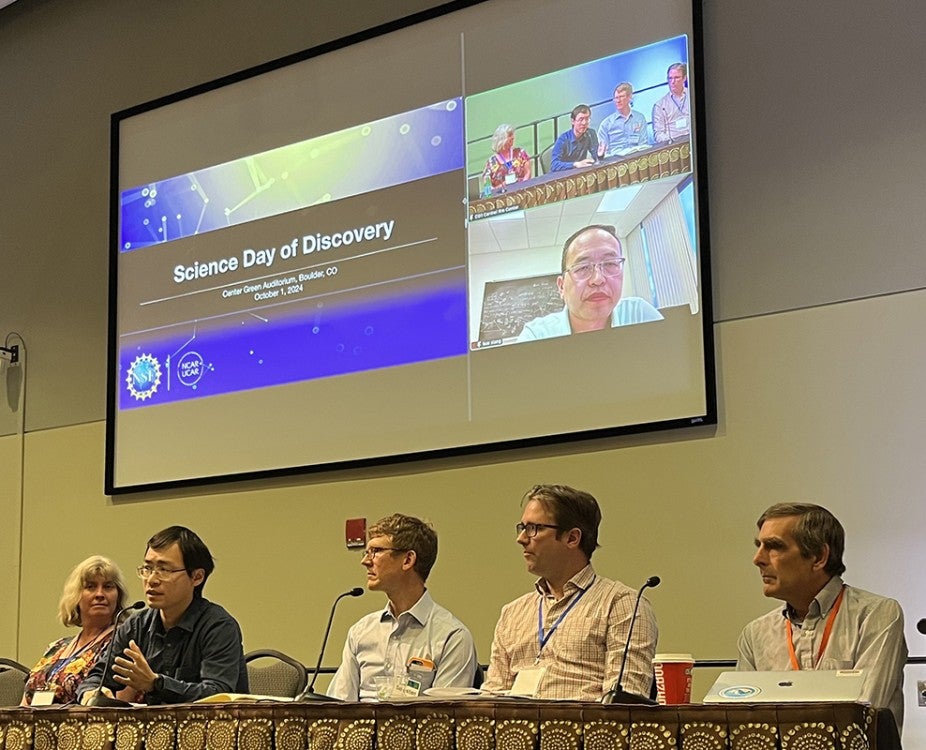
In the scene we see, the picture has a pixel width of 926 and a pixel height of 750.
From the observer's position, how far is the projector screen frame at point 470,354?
3.80 m

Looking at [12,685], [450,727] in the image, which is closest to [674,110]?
[450,727]

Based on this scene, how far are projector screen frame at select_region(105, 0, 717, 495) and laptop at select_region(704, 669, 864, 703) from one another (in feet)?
5.58

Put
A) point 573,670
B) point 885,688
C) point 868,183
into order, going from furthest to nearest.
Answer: point 868,183, point 573,670, point 885,688

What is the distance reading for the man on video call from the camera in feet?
13.5

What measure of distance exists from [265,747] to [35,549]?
3.56 m

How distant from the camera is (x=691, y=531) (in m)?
3.78

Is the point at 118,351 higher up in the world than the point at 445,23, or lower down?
lower down

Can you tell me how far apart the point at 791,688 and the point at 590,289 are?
7.20 ft

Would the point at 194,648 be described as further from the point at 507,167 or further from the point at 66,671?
the point at 507,167

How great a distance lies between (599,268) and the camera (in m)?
4.05

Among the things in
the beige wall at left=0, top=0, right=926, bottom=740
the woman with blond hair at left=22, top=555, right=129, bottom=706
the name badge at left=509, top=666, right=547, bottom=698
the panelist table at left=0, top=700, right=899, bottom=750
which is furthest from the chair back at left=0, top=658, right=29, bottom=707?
the name badge at left=509, top=666, right=547, bottom=698

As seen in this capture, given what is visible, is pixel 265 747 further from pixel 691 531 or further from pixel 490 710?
pixel 691 531

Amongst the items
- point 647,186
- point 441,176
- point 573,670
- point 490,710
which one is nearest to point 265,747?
point 490,710

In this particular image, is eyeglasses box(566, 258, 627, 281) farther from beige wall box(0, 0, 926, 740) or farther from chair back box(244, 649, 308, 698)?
chair back box(244, 649, 308, 698)
